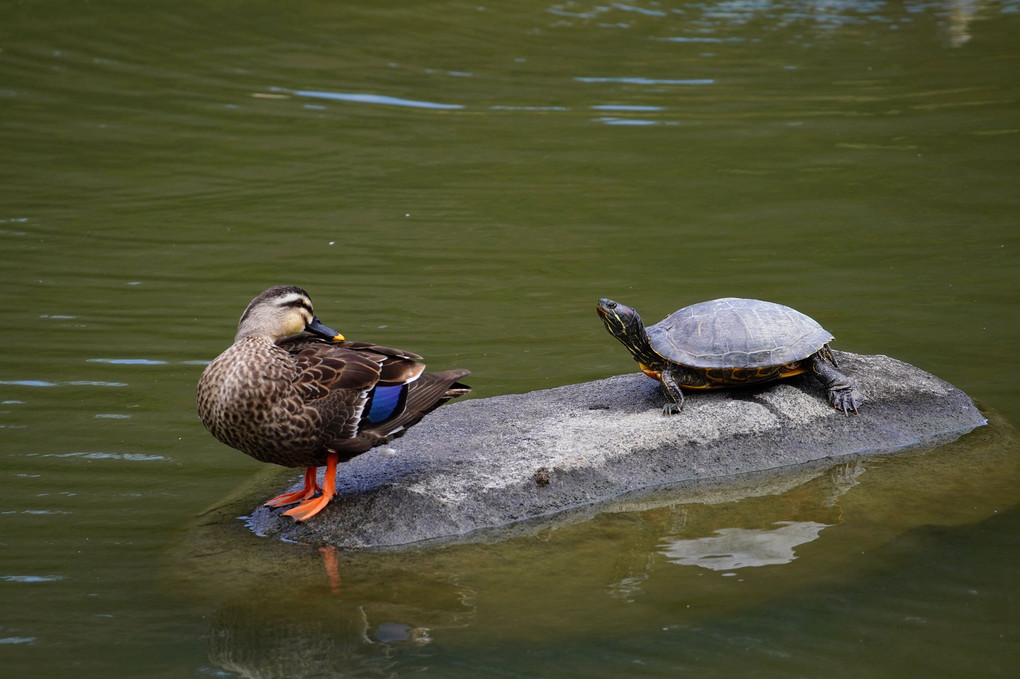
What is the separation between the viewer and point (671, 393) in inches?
225

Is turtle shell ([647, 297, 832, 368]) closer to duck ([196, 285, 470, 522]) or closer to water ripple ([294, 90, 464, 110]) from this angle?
duck ([196, 285, 470, 522])

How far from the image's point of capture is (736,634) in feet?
13.9

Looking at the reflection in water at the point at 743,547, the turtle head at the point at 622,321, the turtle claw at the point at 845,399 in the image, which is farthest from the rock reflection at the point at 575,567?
the turtle head at the point at 622,321

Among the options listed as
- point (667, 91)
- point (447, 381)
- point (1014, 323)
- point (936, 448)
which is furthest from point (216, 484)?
point (667, 91)

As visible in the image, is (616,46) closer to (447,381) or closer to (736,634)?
(447,381)

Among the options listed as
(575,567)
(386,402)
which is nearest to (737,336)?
(575,567)

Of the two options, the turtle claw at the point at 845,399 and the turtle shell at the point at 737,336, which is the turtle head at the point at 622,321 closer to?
the turtle shell at the point at 737,336

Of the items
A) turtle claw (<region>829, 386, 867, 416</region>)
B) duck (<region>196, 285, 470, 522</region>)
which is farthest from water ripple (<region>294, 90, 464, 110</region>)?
duck (<region>196, 285, 470, 522</region>)

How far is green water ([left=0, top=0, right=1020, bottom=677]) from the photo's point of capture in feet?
14.4

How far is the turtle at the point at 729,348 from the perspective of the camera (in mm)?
5656

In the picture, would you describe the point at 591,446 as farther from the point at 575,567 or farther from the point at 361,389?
the point at 361,389

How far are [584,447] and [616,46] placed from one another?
12663 millimetres

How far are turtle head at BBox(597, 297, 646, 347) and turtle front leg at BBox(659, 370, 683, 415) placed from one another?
0.23 meters

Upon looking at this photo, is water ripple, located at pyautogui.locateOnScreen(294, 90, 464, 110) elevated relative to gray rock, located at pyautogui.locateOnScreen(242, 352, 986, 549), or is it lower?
elevated
